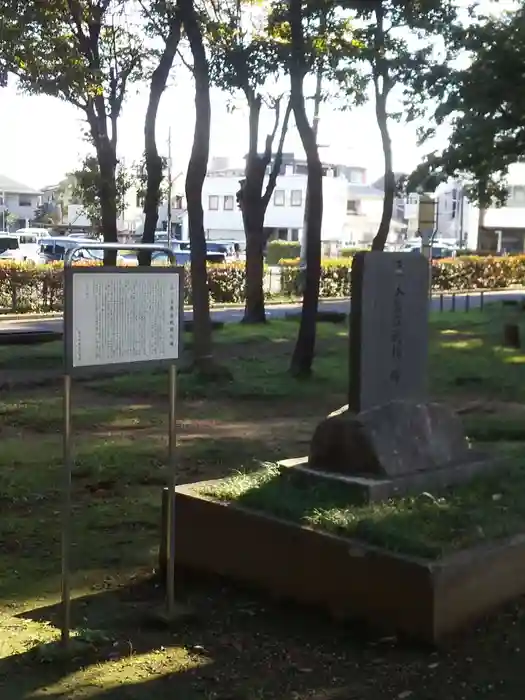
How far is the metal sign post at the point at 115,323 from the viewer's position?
157 inches

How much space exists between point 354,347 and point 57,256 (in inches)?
1356

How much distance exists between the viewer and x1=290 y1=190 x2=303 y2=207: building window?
66.0 m

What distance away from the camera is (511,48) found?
18.9 meters

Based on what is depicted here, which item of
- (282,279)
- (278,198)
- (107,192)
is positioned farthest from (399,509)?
(278,198)

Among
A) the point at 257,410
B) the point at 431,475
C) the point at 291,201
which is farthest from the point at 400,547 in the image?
the point at 291,201

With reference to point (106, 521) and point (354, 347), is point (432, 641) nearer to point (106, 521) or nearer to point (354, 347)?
point (354, 347)

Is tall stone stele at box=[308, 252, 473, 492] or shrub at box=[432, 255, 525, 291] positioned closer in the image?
tall stone stele at box=[308, 252, 473, 492]

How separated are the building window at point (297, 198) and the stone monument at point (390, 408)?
201 feet

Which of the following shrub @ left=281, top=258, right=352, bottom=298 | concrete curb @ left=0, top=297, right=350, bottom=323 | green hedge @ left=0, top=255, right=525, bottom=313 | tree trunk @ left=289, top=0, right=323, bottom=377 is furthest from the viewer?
shrub @ left=281, top=258, right=352, bottom=298

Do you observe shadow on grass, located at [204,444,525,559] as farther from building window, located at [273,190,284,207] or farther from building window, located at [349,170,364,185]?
building window, located at [349,170,364,185]

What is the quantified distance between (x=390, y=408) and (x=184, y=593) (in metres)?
1.54

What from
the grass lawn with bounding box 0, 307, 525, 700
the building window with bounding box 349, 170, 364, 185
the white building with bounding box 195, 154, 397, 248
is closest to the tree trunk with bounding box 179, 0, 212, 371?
the grass lawn with bounding box 0, 307, 525, 700

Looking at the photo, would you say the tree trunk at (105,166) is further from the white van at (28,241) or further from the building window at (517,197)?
the building window at (517,197)

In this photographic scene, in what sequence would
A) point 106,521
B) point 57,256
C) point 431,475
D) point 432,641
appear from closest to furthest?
point 432,641 < point 431,475 < point 106,521 < point 57,256
